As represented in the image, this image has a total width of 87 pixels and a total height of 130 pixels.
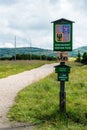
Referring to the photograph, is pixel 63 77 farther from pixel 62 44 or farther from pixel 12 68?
pixel 12 68

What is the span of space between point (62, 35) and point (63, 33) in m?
0.06

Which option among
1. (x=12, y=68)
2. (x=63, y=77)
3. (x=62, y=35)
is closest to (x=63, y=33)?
(x=62, y=35)

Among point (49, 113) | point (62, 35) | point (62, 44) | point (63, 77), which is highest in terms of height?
point (62, 35)

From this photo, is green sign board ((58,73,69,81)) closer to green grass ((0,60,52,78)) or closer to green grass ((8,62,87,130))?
green grass ((8,62,87,130))

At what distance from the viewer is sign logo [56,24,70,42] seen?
1247 cm

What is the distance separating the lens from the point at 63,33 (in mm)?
12469

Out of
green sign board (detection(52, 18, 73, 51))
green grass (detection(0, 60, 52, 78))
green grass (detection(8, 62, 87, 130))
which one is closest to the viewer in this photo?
green grass (detection(8, 62, 87, 130))

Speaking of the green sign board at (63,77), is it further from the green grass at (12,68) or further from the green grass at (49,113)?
the green grass at (12,68)

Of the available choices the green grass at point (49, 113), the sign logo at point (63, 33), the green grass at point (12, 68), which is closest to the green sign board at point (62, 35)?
the sign logo at point (63, 33)

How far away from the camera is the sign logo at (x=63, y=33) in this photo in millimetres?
12469

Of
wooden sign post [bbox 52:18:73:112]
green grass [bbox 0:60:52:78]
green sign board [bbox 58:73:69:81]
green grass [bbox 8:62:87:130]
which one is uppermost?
wooden sign post [bbox 52:18:73:112]

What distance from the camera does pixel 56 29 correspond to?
1255 cm

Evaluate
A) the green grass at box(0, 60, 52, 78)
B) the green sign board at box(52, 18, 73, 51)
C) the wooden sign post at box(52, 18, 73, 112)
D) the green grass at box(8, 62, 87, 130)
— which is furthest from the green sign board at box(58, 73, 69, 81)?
the green grass at box(0, 60, 52, 78)

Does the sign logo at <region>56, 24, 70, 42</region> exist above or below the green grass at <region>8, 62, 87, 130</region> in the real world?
above
